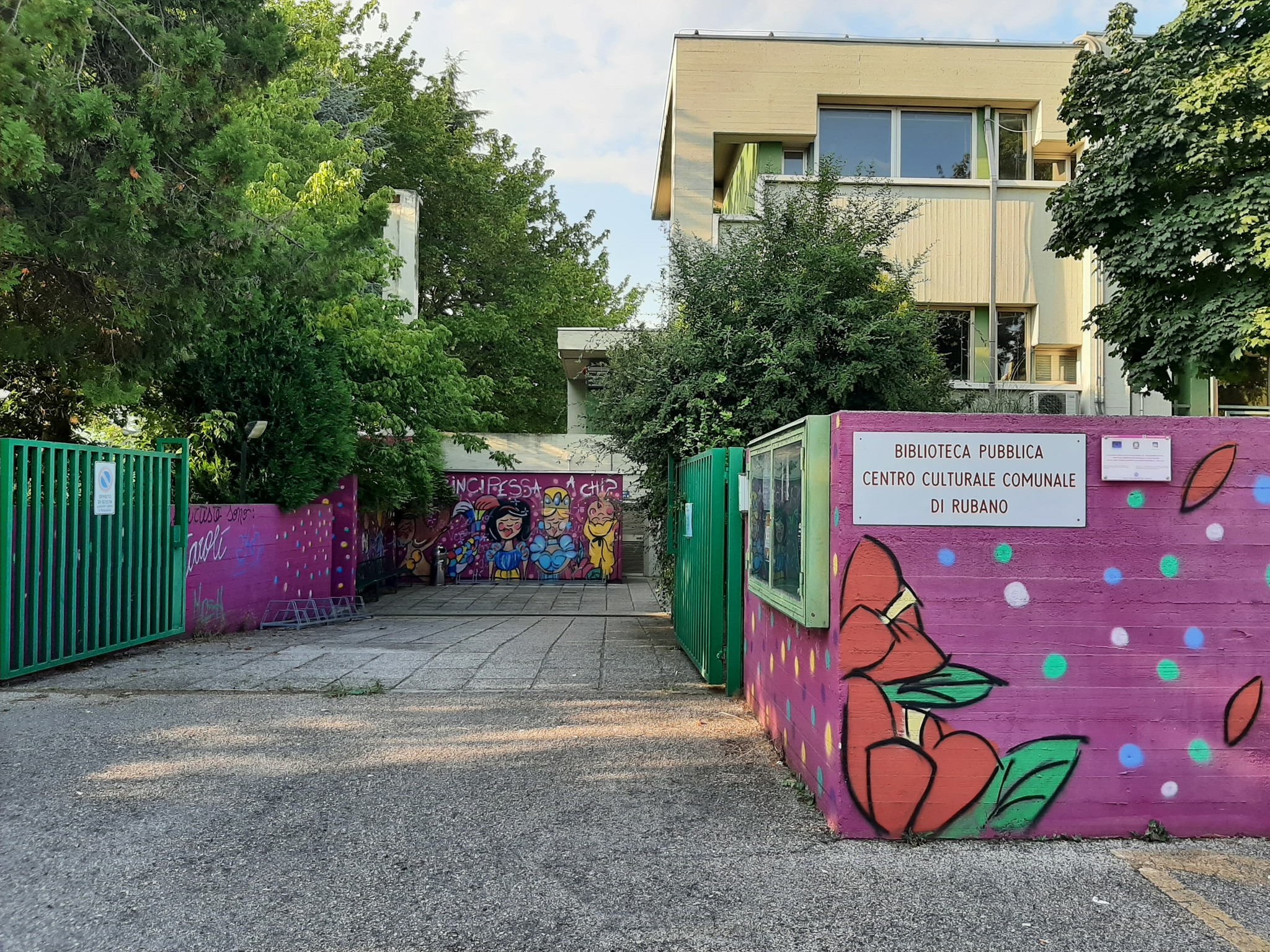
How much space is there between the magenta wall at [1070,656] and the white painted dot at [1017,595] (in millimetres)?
14

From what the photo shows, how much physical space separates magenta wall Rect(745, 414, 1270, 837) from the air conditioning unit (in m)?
15.0

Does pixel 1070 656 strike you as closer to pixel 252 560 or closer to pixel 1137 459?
pixel 1137 459

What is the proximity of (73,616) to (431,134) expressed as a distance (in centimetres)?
2463

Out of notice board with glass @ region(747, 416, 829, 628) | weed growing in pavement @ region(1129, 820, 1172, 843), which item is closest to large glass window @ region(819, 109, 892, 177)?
notice board with glass @ region(747, 416, 829, 628)

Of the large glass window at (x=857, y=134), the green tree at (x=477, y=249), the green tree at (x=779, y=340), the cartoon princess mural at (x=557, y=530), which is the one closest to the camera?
the green tree at (x=779, y=340)

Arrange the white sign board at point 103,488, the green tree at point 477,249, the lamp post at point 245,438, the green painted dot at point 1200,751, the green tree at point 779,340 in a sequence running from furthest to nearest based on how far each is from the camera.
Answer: the green tree at point 477,249 < the lamp post at point 245,438 < the green tree at point 779,340 < the white sign board at point 103,488 < the green painted dot at point 1200,751

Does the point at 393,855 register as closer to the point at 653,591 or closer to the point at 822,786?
the point at 822,786

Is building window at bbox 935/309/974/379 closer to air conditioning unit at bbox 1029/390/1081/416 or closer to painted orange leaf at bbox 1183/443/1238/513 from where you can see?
air conditioning unit at bbox 1029/390/1081/416

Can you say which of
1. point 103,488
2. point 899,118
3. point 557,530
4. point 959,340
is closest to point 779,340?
point 103,488

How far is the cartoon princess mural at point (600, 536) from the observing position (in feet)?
74.8

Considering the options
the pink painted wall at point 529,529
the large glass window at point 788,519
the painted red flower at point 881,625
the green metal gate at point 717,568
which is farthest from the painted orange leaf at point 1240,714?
the pink painted wall at point 529,529

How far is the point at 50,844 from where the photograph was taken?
4309mm

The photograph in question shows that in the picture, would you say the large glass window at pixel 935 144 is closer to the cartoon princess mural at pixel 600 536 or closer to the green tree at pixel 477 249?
the cartoon princess mural at pixel 600 536

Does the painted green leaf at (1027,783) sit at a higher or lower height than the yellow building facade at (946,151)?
lower
